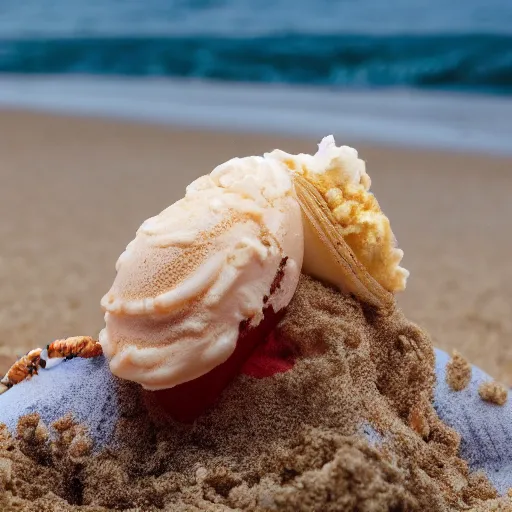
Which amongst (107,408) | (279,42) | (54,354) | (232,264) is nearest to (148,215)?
(54,354)

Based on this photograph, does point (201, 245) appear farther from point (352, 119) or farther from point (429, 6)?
point (429, 6)

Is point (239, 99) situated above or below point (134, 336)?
below

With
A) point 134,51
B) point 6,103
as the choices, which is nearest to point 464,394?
point 6,103

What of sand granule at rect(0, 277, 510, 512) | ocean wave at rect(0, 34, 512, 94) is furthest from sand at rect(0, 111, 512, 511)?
ocean wave at rect(0, 34, 512, 94)

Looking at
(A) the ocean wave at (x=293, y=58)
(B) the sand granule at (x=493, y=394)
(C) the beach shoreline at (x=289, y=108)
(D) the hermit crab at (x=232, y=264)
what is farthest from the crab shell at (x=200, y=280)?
(A) the ocean wave at (x=293, y=58)

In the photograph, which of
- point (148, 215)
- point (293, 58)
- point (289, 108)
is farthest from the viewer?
point (293, 58)

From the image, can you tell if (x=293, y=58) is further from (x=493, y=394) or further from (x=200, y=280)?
(x=200, y=280)

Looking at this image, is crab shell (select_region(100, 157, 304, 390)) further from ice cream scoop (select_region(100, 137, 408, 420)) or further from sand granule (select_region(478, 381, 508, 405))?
sand granule (select_region(478, 381, 508, 405))
